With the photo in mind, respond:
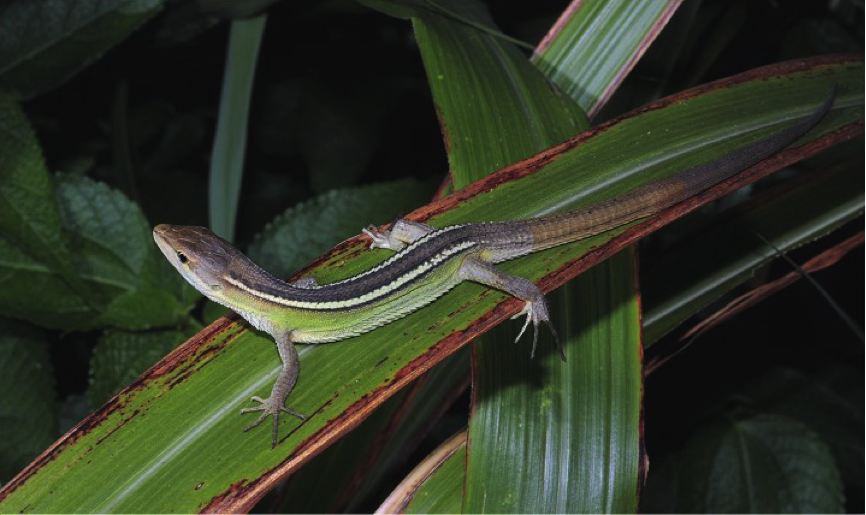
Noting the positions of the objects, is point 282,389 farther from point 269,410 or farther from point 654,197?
point 654,197

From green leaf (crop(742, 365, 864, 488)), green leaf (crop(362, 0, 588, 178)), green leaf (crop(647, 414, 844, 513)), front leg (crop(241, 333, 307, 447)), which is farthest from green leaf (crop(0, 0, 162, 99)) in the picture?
green leaf (crop(742, 365, 864, 488))

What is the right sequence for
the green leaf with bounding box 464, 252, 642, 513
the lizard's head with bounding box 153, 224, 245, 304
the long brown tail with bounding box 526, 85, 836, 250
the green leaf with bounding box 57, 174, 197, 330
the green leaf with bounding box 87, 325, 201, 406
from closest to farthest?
the green leaf with bounding box 464, 252, 642, 513, the long brown tail with bounding box 526, 85, 836, 250, the lizard's head with bounding box 153, 224, 245, 304, the green leaf with bounding box 87, 325, 201, 406, the green leaf with bounding box 57, 174, 197, 330

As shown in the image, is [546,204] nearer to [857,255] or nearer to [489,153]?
[489,153]

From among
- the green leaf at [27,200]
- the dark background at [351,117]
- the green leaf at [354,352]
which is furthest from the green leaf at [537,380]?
the green leaf at [27,200]

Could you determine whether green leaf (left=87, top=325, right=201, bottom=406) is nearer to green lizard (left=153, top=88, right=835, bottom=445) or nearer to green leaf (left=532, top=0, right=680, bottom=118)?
green lizard (left=153, top=88, right=835, bottom=445)

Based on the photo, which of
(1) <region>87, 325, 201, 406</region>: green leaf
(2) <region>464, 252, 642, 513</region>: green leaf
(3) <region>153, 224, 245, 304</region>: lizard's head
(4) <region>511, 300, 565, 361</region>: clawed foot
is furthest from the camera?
(1) <region>87, 325, 201, 406</region>: green leaf

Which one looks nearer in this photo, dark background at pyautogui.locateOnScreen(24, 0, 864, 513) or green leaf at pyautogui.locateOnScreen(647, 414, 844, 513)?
green leaf at pyautogui.locateOnScreen(647, 414, 844, 513)

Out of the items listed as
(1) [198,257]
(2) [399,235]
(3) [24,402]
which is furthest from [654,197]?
(3) [24,402]
